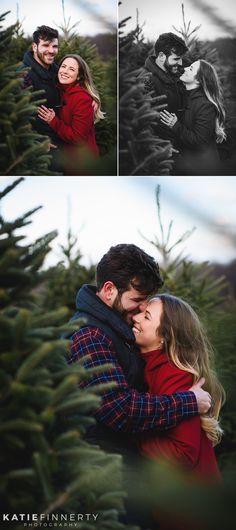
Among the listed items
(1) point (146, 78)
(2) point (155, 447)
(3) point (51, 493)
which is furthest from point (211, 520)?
(1) point (146, 78)

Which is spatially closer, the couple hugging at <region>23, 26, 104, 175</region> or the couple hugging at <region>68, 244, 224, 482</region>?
the couple hugging at <region>68, 244, 224, 482</region>

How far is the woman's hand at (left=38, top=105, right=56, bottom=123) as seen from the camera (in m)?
4.46

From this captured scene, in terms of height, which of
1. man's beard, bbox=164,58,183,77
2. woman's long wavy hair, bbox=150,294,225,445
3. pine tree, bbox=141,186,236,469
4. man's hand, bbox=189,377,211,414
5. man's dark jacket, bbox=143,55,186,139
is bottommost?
pine tree, bbox=141,186,236,469

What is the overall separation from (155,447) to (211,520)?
191 centimetres

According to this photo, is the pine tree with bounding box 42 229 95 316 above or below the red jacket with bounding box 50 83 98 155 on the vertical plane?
below

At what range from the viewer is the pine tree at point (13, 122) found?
354 centimetres

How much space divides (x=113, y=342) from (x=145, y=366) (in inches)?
11.2

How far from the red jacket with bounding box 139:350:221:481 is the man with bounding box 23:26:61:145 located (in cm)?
190

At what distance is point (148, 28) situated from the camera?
4734mm

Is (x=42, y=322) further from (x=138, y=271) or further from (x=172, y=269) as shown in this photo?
(x=172, y=269)

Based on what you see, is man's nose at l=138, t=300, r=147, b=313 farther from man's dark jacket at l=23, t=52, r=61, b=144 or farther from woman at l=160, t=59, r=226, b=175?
woman at l=160, t=59, r=226, b=175

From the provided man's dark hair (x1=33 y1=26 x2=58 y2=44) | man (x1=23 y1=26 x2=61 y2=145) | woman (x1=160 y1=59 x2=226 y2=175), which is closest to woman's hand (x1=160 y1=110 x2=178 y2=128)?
woman (x1=160 y1=59 x2=226 y2=175)

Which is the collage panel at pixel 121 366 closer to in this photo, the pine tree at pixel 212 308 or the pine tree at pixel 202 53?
the pine tree at pixel 212 308

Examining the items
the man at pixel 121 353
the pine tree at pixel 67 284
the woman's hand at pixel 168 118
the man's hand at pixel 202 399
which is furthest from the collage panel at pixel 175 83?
the man's hand at pixel 202 399
